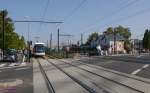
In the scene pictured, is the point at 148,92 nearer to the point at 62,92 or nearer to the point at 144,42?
the point at 62,92

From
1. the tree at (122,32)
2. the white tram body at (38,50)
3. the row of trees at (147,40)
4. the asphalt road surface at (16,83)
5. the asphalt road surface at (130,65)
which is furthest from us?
the tree at (122,32)

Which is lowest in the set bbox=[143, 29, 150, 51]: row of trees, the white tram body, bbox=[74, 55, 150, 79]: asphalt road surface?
bbox=[74, 55, 150, 79]: asphalt road surface

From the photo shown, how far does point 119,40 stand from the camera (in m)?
164

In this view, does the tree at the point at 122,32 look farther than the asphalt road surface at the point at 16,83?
Yes

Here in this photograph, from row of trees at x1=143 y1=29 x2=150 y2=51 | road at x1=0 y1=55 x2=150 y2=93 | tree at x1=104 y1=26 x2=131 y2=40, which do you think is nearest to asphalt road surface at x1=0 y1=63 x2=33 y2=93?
road at x1=0 y1=55 x2=150 y2=93

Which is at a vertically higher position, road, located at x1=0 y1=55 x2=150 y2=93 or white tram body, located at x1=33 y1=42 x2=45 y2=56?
white tram body, located at x1=33 y1=42 x2=45 y2=56

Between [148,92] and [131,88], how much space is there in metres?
1.72

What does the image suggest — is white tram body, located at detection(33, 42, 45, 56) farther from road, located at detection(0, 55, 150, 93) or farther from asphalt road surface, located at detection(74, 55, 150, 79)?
road, located at detection(0, 55, 150, 93)

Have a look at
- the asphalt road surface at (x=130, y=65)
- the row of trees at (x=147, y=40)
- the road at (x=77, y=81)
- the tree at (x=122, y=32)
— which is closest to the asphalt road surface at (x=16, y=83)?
the road at (x=77, y=81)

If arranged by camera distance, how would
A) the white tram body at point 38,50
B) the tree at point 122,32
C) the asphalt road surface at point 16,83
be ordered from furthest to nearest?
the tree at point 122,32 < the white tram body at point 38,50 < the asphalt road surface at point 16,83

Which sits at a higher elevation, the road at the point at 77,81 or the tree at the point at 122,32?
the tree at the point at 122,32

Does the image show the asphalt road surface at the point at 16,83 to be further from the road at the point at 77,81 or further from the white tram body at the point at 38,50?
the white tram body at the point at 38,50

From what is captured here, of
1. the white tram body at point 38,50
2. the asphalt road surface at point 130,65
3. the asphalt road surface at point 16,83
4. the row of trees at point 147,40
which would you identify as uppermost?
the row of trees at point 147,40

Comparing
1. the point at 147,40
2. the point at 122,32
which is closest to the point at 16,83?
the point at 147,40
